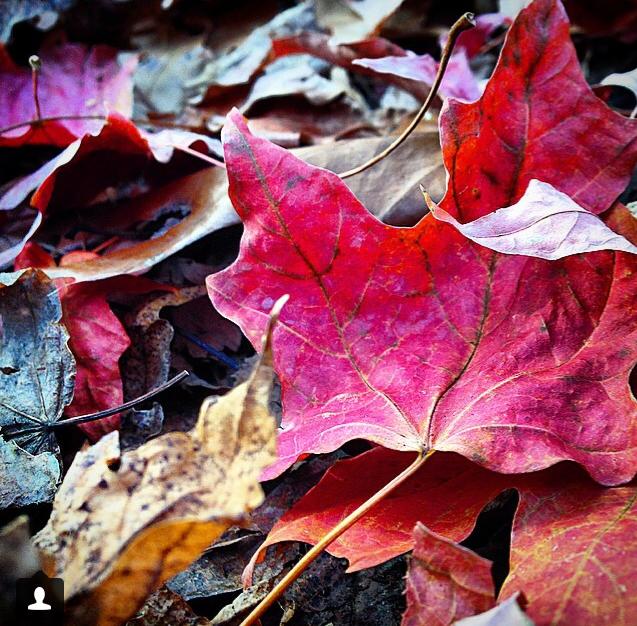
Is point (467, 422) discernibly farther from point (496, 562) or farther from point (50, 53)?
point (50, 53)

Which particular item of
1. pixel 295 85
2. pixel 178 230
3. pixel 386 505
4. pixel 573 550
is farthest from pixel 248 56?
pixel 573 550

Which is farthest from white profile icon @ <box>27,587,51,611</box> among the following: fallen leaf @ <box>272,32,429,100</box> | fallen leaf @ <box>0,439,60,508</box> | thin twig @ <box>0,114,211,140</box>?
fallen leaf @ <box>272,32,429,100</box>

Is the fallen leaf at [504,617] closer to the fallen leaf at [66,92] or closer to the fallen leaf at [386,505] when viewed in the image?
the fallen leaf at [386,505]

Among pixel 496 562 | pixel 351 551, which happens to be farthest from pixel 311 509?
pixel 496 562

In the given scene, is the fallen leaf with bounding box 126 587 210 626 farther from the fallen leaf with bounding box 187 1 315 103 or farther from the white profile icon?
the fallen leaf with bounding box 187 1 315 103

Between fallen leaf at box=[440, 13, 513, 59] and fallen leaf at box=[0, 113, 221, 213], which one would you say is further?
fallen leaf at box=[440, 13, 513, 59]

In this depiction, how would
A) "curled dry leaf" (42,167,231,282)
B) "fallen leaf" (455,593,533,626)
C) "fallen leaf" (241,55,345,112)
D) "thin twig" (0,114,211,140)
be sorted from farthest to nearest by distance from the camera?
"fallen leaf" (241,55,345,112) < "thin twig" (0,114,211,140) < "curled dry leaf" (42,167,231,282) < "fallen leaf" (455,593,533,626)
